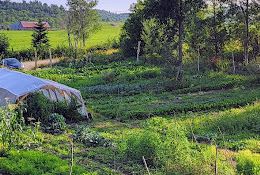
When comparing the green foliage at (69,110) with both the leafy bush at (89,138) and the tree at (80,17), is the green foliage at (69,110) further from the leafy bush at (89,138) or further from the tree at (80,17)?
the tree at (80,17)

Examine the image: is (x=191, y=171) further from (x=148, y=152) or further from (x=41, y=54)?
(x=41, y=54)

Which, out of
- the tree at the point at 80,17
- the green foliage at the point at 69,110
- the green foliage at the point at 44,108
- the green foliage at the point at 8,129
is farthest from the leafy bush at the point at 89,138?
the tree at the point at 80,17

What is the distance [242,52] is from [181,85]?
419 inches

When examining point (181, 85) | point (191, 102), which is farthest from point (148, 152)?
point (181, 85)

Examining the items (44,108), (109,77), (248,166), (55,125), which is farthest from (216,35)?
(248,166)

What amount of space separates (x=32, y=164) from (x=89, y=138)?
2501 millimetres

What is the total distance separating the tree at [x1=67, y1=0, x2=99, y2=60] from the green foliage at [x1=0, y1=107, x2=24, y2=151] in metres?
23.3

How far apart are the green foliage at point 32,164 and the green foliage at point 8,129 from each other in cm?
40

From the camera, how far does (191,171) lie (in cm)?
641

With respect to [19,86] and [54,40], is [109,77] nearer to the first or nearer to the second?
[19,86]

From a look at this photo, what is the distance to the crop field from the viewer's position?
6758mm

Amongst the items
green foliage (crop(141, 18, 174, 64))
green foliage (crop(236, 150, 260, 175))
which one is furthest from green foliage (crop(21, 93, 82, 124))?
green foliage (crop(141, 18, 174, 64))

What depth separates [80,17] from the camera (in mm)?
34969

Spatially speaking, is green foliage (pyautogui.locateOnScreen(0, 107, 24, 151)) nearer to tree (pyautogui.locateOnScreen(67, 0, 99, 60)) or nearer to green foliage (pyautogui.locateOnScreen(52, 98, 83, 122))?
green foliage (pyautogui.locateOnScreen(52, 98, 83, 122))
